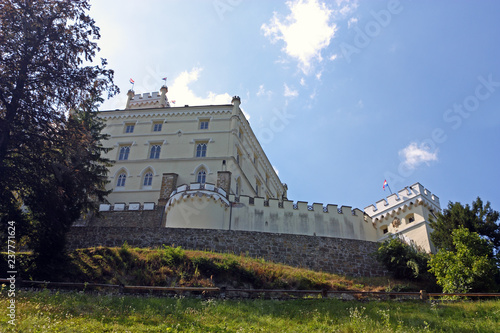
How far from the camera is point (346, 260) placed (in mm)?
25578

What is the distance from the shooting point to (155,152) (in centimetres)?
3931

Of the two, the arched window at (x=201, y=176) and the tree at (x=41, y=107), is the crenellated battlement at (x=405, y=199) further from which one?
the tree at (x=41, y=107)

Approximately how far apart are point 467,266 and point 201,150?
24.9 m

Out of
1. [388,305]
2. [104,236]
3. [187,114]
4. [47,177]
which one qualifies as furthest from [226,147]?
[388,305]

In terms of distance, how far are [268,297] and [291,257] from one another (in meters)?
8.29

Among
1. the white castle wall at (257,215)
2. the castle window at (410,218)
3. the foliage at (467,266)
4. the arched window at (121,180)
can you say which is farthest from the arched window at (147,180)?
the foliage at (467,266)

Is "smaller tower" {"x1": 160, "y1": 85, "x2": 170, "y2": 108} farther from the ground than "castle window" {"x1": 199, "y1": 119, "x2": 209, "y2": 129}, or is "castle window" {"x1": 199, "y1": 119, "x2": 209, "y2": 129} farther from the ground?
"smaller tower" {"x1": 160, "y1": 85, "x2": 170, "y2": 108}

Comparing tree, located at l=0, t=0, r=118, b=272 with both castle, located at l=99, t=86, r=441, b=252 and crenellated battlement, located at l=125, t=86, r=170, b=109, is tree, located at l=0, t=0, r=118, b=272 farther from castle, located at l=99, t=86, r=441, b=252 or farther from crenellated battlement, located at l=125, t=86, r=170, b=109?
crenellated battlement, located at l=125, t=86, r=170, b=109

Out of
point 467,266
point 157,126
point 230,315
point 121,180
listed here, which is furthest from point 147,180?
point 467,266

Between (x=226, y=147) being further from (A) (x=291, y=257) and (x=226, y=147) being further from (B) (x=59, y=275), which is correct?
(B) (x=59, y=275)

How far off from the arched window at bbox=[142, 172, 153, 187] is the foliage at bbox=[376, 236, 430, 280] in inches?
832

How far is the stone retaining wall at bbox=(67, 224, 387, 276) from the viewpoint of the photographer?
82.2 feet

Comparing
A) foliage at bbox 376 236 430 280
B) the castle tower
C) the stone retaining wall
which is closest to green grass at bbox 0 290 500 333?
foliage at bbox 376 236 430 280

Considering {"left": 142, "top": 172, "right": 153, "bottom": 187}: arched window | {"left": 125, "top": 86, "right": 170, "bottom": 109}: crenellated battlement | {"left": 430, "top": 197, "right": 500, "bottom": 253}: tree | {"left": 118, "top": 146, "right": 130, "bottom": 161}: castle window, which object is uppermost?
{"left": 125, "top": 86, "right": 170, "bottom": 109}: crenellated battlement
